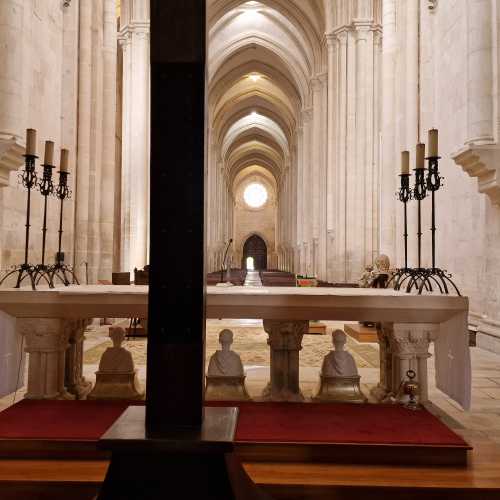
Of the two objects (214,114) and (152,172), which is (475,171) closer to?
(152,172)

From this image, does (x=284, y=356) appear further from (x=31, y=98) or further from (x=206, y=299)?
(x=31, y=98)

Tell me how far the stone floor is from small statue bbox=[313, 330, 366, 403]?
0.72 metres

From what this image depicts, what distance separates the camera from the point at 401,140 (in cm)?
1002

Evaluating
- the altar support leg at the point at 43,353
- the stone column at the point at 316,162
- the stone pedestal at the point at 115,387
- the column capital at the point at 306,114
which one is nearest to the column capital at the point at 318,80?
the stone column at the point at 316,162

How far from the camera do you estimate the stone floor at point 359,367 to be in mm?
4293

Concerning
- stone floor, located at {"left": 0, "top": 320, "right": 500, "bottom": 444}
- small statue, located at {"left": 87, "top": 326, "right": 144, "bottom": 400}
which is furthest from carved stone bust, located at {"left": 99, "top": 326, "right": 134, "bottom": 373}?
stone floor, located at {"left": 0, "top": 320, "right": 500, "bottom": 444}

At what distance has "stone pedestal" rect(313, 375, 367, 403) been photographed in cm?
434

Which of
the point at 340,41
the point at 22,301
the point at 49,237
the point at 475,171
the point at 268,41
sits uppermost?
the point at 268,41

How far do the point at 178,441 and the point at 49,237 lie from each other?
6.73 metres

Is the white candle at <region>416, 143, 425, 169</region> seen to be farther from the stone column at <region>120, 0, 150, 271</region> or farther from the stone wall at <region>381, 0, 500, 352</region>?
the stone column at <region>120, 0, 150, 271</region>

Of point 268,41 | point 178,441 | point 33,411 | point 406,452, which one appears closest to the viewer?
point 178,441

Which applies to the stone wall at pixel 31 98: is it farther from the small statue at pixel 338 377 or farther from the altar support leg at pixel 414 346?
the altar support leg at pixel 414 346

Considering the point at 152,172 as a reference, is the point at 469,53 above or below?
above

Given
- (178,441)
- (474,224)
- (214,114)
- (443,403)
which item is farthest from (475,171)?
(214,114)
